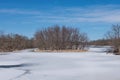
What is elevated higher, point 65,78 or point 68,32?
point 68,32

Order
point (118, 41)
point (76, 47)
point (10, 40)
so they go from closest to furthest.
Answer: point (118, 41) → point (76, 47) → point (10, 40)

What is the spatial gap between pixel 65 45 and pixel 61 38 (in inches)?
99.0

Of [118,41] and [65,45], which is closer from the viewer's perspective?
[118,41]

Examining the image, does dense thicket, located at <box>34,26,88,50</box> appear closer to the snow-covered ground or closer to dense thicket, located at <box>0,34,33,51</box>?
dense thicket, located at <box>0,34,33,51</box>

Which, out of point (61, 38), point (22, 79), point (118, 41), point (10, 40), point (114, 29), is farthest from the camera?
point (10, 40)

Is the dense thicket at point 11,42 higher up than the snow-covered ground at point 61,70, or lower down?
higher up

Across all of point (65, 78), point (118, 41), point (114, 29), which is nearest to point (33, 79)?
point (65, 78)

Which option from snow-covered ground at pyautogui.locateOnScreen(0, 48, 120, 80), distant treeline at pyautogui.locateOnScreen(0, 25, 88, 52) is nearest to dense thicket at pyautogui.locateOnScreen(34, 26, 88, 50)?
distant treeline at pyautogui.locateOnScreen(0, 25, 88, 52)

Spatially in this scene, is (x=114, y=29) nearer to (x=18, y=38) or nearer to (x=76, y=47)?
(x=76, y=47)

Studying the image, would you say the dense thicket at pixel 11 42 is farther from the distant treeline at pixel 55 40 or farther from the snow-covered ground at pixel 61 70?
the snow-covered ground at pixel 61 70

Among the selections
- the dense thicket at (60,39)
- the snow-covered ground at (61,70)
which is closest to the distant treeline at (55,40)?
the dense thicket at (60,39)

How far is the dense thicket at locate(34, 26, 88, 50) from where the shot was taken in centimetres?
5858

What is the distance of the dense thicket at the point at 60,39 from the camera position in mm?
58584

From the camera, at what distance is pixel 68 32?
62.1 meters
